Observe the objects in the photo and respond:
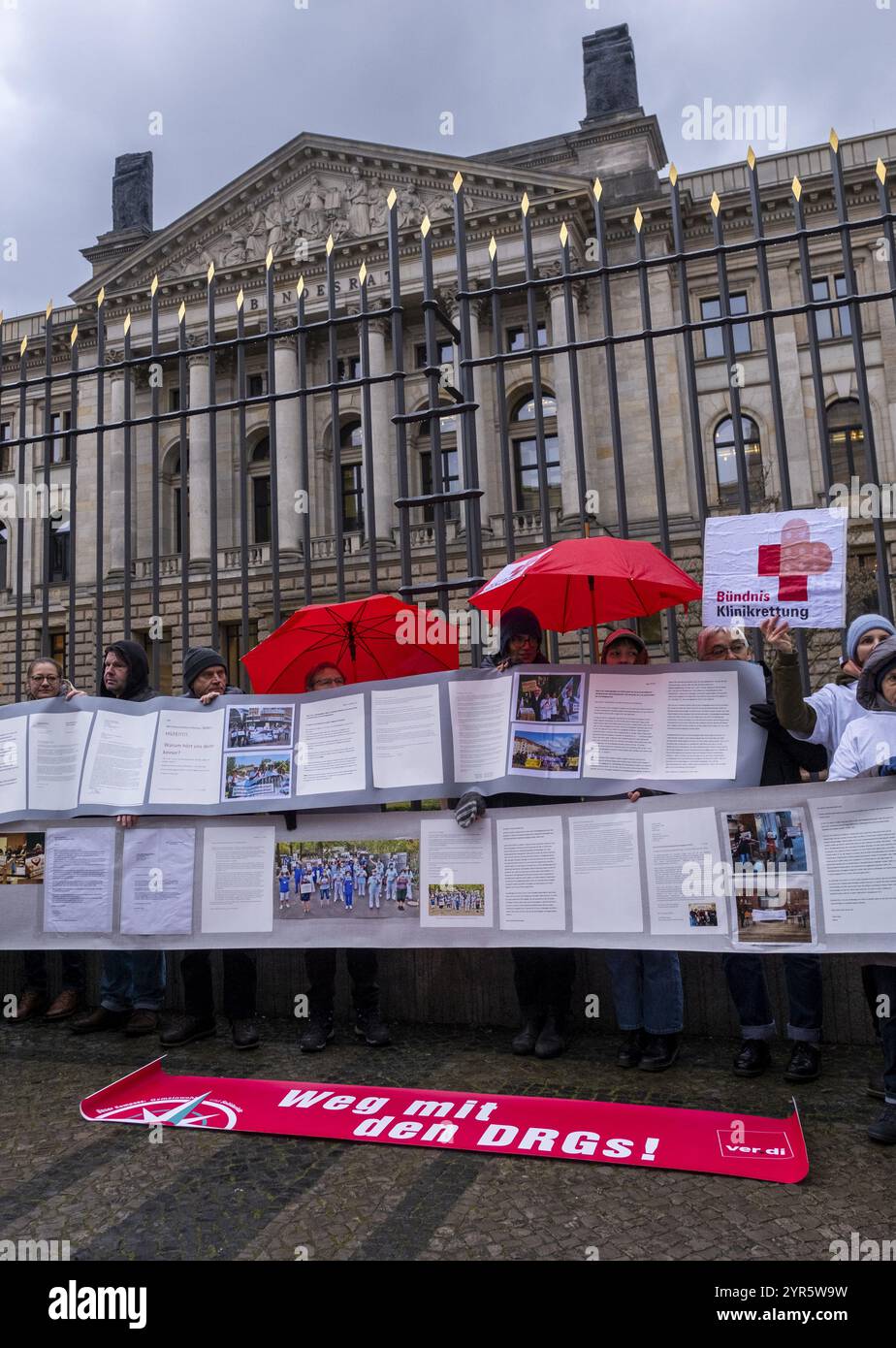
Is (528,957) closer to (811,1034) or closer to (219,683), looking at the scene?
(811,1034)

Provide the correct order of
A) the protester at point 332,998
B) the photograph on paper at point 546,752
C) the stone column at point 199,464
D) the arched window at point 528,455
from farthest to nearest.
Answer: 1. the arched window at point 528,455
2. the stone column at point 199,464
3. the protester at point 332,998
4. the photograph on paper at point 546,752

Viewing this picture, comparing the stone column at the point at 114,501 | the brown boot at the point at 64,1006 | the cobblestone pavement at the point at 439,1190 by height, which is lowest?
the cobblestone pavement at the point at 439,1190

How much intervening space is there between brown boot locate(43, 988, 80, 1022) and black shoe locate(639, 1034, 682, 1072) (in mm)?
3431

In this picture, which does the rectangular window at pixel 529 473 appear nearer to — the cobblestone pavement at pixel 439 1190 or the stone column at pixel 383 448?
the stone column at pixel 383 448

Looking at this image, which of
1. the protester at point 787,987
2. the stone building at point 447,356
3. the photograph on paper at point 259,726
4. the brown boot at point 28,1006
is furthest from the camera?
the stone building at point 447,356

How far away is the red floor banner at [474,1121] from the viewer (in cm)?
349

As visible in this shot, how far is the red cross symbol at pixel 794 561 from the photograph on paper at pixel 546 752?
116 cm

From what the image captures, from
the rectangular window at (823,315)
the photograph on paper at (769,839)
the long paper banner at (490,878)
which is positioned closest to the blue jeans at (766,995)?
the long paper banner at (490,878)

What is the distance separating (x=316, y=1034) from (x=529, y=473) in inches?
1058

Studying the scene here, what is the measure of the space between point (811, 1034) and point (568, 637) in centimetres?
1378

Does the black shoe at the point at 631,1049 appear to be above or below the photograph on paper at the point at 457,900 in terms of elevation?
below

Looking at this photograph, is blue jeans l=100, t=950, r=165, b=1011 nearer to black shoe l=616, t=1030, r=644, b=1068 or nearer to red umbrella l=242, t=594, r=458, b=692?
red umbrella l=242, t=594, r=458, b=692

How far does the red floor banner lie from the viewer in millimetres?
3486
